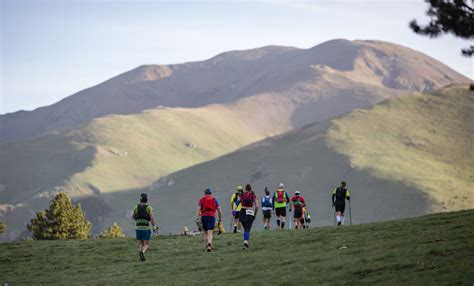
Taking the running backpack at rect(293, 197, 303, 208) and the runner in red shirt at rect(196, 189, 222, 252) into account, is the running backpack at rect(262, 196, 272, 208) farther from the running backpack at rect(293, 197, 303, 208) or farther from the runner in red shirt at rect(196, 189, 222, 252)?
the runner in red shirt at rect(196, 189, 222, 252)

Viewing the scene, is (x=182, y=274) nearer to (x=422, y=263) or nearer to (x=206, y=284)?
(x=206, y=284)

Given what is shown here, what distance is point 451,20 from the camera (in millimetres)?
27422

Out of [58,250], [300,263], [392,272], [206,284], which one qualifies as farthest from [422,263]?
[58,250]

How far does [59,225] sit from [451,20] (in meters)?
67.5

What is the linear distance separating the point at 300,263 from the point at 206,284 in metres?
3.68

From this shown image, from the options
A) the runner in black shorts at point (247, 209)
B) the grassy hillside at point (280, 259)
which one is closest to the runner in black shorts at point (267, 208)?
the grassy hillside at point (280, 259)

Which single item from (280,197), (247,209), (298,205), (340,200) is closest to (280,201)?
(280,197)

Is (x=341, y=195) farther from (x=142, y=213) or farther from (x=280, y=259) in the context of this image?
(x=280, y=259)

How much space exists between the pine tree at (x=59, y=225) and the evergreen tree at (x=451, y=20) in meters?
64.0

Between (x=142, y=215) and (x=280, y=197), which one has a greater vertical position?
(x=280, y=197)

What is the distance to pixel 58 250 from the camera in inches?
1516

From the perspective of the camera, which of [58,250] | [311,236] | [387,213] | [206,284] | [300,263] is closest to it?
[206,284]

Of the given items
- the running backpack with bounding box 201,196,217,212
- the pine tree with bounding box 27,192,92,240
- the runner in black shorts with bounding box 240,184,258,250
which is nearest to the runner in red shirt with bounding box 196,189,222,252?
the running backpack with bounding box 201,196,217,212

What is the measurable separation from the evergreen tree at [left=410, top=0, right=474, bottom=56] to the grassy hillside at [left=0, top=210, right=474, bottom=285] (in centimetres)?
660
